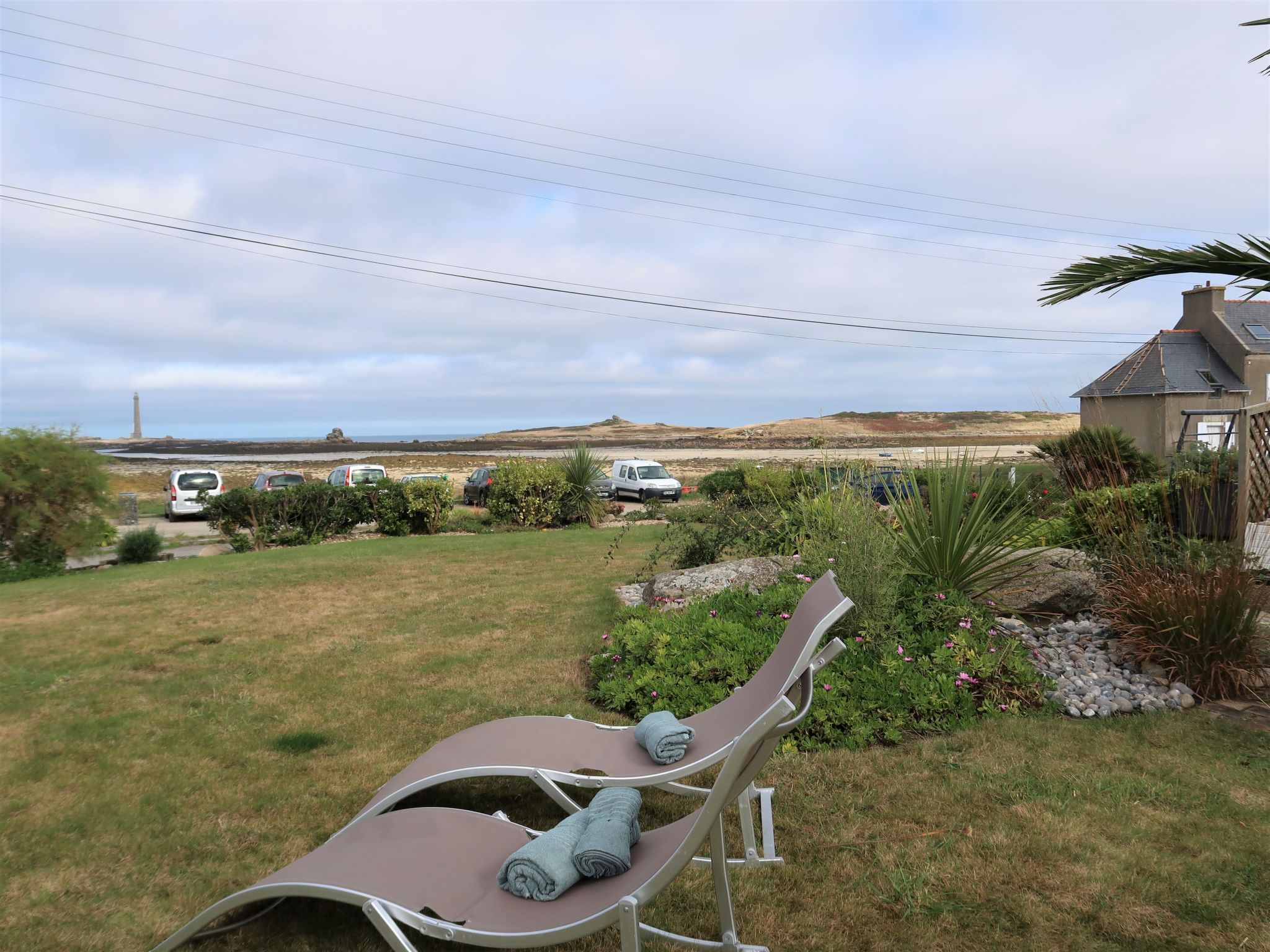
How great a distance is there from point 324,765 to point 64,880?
1.22 meters

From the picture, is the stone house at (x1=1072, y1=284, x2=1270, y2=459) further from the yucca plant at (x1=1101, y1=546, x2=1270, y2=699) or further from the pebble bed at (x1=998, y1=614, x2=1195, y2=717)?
the yucca plant at (x1=1101, y1=546, x2=1270, y2=699)

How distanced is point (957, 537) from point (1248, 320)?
3002cm

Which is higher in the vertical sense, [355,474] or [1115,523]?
[355,474]

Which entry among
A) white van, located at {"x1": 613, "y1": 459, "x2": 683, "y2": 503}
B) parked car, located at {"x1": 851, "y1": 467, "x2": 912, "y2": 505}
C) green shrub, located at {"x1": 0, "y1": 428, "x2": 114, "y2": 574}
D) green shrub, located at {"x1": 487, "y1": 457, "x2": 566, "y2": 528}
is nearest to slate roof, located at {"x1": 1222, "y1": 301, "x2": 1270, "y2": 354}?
white van, located at {"x1": 613, "y1": 459, "x2": 683, "y2": 503}

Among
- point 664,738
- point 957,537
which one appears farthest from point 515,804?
point 957,537

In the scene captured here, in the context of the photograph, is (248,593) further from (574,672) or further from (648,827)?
(648,827)

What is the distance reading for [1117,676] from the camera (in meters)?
4.88

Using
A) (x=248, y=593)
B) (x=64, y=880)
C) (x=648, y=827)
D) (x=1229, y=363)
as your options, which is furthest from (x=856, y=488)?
(x=1229, y=363)

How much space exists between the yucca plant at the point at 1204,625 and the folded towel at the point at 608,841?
385cm

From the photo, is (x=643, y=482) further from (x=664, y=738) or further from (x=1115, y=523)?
(x=664, y=738)

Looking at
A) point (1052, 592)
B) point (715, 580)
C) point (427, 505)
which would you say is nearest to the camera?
point (1052, 592)

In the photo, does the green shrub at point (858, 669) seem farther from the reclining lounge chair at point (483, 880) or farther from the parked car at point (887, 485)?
the reclining lounge chair at point (483, 880)

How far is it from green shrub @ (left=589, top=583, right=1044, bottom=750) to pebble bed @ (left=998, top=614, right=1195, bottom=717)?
0.23 meters

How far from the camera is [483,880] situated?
2.43m
